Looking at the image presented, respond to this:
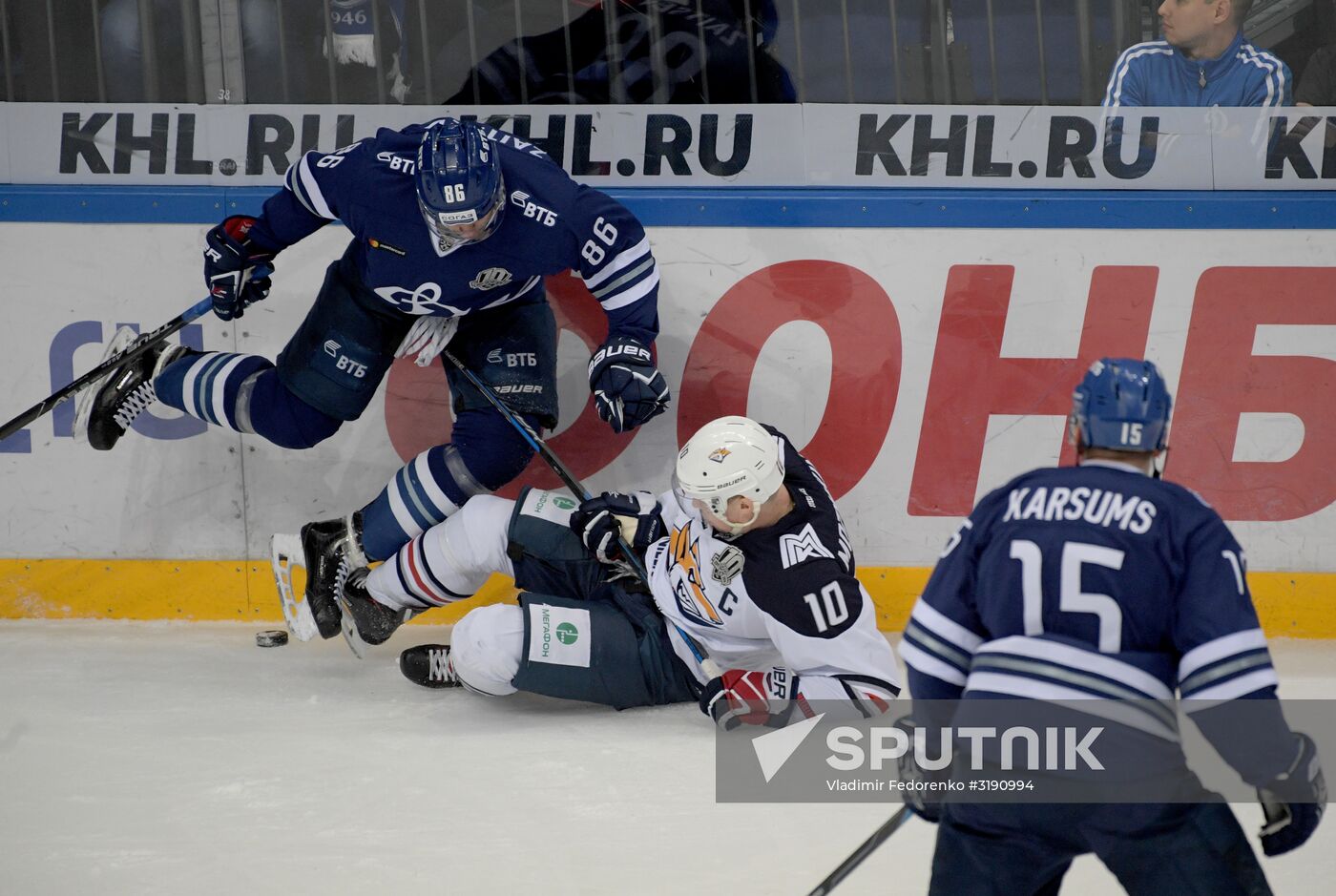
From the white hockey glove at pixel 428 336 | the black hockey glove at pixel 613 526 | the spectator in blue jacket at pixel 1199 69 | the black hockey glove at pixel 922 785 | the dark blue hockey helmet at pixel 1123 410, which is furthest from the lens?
the spectator in blue jacket at pixel 1199 69

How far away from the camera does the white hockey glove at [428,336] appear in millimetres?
3414

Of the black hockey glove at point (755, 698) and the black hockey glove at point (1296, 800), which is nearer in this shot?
the black hockey glove at point (1296, 800)

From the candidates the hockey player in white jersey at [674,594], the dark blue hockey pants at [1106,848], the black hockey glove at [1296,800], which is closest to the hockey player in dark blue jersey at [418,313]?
the hockey player in white jersey at [674,594]

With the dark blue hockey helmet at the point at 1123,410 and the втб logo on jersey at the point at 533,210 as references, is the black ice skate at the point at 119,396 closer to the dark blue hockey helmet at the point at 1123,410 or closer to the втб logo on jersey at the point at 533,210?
the втб logo on jersey at the point at 533,210

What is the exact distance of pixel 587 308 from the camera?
3.72 m

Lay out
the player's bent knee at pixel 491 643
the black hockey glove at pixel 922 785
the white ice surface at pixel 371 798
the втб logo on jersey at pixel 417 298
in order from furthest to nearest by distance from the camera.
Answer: the втб logo on jersey at pixel 417 298 → the player's bent knee at pixel 491 643 → the white ice surface at pixel 371 798 → the black hockey glove at pixel 922 785

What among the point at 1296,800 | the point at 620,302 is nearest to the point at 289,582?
the point at 620,302

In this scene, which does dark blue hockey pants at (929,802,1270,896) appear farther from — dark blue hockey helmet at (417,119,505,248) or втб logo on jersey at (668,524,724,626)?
dark blue hockey helmet at (417,119,505,248)

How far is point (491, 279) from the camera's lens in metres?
3.23

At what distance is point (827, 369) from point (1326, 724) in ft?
4.95

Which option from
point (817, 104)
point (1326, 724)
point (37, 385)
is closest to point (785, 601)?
point (1326, 724)

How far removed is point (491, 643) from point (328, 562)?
0.62 metres

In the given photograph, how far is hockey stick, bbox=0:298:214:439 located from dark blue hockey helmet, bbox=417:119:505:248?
770 mm

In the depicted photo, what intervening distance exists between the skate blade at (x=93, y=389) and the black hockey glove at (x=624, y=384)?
1308 mm
